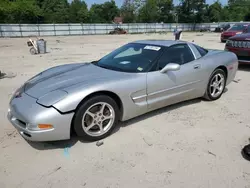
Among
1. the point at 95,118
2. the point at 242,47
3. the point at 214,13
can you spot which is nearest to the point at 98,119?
the point at 95,118

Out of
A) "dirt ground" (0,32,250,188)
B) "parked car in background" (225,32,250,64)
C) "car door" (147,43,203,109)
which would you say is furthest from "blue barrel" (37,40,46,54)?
"car door" (147,43,203,109)

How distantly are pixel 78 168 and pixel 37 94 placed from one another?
1.09 metres

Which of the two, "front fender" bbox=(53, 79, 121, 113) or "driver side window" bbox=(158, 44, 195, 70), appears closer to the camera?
"front fender" bbox=(53, 79, 121, 113)

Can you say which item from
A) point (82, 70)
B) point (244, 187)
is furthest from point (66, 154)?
point (244, 187)

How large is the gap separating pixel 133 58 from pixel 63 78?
4.01 feet

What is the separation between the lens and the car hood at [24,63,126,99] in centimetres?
283

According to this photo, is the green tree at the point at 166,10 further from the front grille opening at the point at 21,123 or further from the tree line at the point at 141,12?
the front grille opening at the point at 21,123

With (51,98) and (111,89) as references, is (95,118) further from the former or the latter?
(51,98)

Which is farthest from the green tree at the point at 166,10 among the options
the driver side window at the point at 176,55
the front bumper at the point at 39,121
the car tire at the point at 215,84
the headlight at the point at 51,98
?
the front bumper at the point at 39,121

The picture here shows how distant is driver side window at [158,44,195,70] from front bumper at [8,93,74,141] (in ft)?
5.61

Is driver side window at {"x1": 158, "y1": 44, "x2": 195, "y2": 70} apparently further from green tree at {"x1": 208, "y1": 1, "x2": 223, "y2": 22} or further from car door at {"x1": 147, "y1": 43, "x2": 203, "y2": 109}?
green tree at {"x1": 208, "y1": 1, "x2": 223, "y2": 22}

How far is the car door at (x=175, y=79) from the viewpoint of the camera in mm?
3264

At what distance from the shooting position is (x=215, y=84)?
4.25 m

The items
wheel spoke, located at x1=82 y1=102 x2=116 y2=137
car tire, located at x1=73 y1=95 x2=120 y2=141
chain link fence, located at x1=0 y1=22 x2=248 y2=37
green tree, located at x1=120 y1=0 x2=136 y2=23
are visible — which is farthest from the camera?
green tree, located at x1=120 y1=0 x2=136 y2=23
